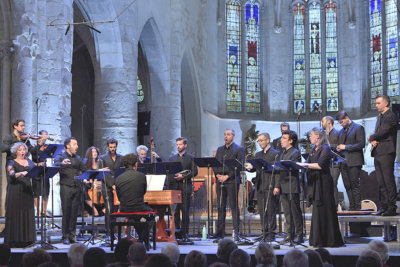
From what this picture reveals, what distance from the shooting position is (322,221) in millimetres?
8812

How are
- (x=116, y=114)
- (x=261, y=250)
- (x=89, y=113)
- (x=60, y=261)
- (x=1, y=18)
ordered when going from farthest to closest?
(x=89, y=113) < (x=116, y=114) < (x=1, y=18) < (x=60, y=261) < (x=261, y=250)

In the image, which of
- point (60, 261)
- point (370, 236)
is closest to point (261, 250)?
point (60, 261)

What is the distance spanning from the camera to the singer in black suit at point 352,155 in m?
10.4

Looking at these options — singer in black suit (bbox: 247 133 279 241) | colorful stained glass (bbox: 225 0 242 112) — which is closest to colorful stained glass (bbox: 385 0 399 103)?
colorful stained glass (bbox: 225 0 242 112)

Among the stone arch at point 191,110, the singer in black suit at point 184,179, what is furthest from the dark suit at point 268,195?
the stone arch at point 191,110

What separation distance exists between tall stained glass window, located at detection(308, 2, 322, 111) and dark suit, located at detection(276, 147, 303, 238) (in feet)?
60.4

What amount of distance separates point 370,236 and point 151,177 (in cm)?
413

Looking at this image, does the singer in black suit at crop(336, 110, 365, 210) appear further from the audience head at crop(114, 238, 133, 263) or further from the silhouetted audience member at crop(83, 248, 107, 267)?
the silhouetted audience member at crop(83, 248, 107, 267)

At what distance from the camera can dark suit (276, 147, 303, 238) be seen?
360 inches

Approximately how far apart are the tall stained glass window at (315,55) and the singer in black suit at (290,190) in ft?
60.2

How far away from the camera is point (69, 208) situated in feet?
32.6

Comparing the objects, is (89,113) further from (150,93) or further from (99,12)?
(99,12)

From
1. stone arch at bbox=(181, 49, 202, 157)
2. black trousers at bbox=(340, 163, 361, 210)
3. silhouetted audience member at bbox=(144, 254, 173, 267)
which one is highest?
stone arch at bbox=(181, 49, 202, 157)

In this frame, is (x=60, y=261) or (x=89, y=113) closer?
(x=60, y=261)
